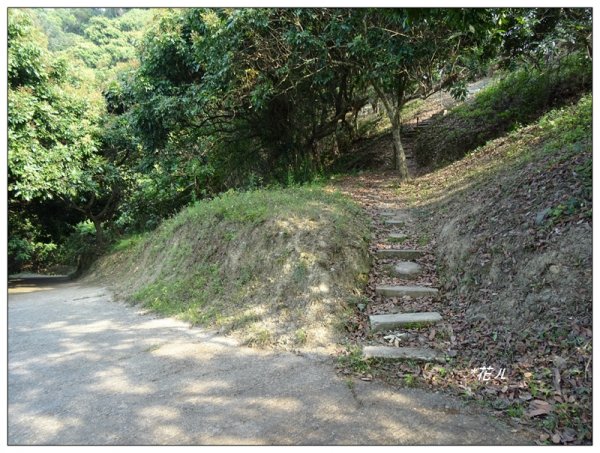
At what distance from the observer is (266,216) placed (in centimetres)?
592

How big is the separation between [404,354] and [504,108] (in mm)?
10320

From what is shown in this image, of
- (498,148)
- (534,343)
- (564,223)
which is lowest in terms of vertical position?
(534,343)

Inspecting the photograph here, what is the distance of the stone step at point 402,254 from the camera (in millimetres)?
5500

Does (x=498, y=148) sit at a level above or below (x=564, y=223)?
above

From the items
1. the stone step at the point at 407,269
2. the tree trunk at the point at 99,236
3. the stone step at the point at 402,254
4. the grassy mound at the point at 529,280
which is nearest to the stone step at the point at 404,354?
the grassy mound at the point at 529,280

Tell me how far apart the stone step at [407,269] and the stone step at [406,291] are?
382 millimetres

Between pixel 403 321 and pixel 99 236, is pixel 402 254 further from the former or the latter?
pixel 99 236

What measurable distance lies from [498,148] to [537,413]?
7.56 metres

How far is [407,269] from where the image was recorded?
16.8 ft

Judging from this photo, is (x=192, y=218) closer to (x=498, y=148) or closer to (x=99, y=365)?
(x=99, y=365)

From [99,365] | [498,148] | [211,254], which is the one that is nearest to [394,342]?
[99,365]

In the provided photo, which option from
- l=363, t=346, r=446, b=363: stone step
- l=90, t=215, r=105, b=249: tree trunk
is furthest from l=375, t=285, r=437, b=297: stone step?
l=90, t=215, r=105, b=249: tree trunk

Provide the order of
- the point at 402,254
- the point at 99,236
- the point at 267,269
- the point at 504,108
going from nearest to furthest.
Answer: the point at 267,269 < the point at 402,254 < the point at 504,108 < the point at 99,236

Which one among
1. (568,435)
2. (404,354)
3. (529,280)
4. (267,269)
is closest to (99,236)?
(267,269)
